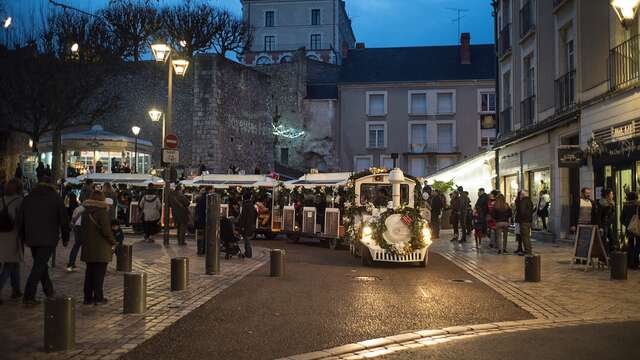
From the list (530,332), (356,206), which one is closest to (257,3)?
(356,206)

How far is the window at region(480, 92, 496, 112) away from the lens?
2228 inches

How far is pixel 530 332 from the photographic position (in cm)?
761

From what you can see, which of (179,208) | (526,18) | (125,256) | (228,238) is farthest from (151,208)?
(526,18)

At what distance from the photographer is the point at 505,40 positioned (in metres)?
28.3

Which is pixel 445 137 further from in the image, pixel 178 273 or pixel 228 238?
pixel 178 273

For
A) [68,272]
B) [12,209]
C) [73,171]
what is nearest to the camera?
[12,209]

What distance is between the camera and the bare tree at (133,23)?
2125 inches

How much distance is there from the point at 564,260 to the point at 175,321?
10680 mm

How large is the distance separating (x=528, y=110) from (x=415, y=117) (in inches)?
1271

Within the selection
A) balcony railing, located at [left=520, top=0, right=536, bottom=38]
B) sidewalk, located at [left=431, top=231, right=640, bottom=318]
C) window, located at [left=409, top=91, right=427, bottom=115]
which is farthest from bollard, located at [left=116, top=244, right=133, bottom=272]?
window, located at [left=409, top=91, right=427, bottom=115]

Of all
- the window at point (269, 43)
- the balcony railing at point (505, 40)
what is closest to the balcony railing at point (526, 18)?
the balcony railing at point (505, 40)

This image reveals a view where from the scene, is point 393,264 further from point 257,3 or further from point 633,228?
point 257,3

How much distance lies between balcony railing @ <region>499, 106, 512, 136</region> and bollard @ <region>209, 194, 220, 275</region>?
57.2ft

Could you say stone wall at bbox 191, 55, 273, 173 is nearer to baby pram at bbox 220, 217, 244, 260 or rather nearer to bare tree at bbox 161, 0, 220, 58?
bare tree at bbox 161, 0, 220, 58
